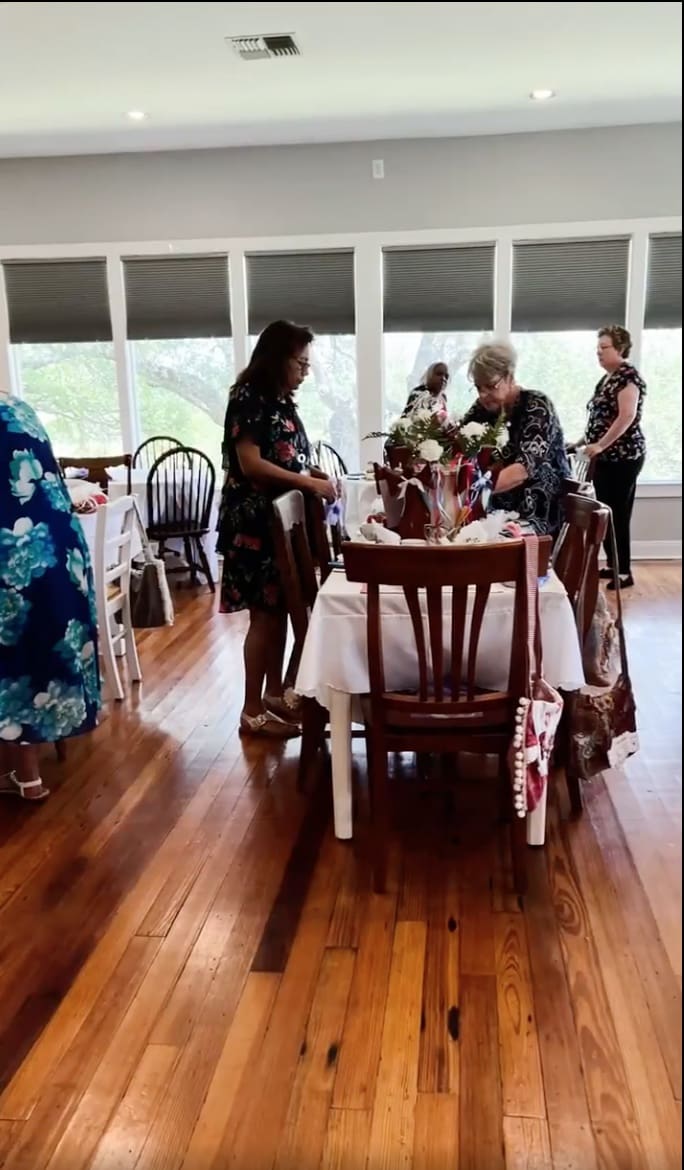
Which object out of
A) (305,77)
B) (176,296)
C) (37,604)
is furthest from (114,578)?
(176,296)

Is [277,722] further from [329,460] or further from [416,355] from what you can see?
[416,355]

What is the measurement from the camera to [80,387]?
6.33 m

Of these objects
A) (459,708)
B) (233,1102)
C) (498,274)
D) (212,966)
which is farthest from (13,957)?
(498,274)

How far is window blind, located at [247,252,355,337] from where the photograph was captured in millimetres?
5934

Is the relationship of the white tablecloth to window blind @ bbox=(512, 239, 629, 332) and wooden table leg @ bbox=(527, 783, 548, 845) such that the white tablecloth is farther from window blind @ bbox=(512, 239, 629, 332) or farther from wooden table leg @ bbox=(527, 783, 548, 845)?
wooden table leg @ bbox=(527, 783, 548, 845)

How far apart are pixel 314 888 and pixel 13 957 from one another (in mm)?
697

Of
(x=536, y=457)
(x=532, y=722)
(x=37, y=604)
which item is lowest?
(x=532, y=722)

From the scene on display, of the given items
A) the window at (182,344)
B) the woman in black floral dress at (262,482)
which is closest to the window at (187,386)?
the window at (182,344)

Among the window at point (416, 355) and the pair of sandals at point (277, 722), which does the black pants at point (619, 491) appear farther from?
the window at point (416, 355)

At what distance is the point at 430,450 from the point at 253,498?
0.83 metres

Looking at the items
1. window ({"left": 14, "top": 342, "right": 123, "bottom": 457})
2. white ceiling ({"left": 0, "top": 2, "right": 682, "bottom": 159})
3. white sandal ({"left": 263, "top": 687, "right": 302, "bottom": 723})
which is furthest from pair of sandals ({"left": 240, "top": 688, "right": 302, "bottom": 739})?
window ({"left": 14, "top": 342, "right": 123, "bottom": 457})

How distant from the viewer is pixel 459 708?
6.73 feet

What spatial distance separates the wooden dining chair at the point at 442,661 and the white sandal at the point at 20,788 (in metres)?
1.13

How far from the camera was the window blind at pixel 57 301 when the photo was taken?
6102 mm
